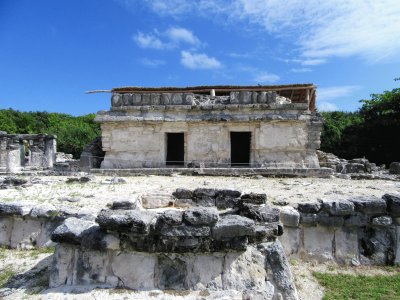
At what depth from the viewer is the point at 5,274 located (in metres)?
4.36

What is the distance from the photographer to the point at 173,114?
1266cm

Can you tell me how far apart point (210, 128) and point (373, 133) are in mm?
17825

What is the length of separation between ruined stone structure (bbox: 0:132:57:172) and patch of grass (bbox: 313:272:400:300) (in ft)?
58.2

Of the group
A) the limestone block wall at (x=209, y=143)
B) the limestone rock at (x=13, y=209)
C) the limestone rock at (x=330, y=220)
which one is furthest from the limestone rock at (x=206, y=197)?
the limestone block wall at (x=209, y=143)

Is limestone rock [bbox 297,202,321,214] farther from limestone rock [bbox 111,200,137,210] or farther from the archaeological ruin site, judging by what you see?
limestone rock [bbox 111,200,137,210]

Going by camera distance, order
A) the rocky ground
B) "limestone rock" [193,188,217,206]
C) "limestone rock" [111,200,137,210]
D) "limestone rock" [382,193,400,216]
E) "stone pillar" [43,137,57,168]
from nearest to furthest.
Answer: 1. the rocky ground
2. "limestone rock" [111,200,137,210]
3. "limestone rock" [382,193,400,216]
4. "limestone rock" [193,188,217,206]
5. "stone pillar" [43,137,57,168]

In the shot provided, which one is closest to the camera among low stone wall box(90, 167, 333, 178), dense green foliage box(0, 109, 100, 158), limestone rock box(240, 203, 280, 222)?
limestone rock box(240, 203, 280, 222)

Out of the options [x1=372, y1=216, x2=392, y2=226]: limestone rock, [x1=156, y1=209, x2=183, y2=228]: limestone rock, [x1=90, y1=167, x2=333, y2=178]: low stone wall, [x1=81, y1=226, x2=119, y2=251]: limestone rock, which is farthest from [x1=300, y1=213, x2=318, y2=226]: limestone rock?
[x1=90, y1=167, x2=333, y2=178]: low stone wall

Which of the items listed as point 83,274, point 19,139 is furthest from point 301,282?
point 19,139

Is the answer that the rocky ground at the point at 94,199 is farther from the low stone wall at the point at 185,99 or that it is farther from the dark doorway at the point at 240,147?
the dark doorway at the point at 240,147

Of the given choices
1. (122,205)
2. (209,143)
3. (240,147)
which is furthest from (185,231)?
(240,147)

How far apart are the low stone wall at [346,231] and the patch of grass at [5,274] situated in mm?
3949

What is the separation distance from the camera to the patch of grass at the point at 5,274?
4.15 metres

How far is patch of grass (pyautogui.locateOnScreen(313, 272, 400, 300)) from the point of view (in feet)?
13.0
